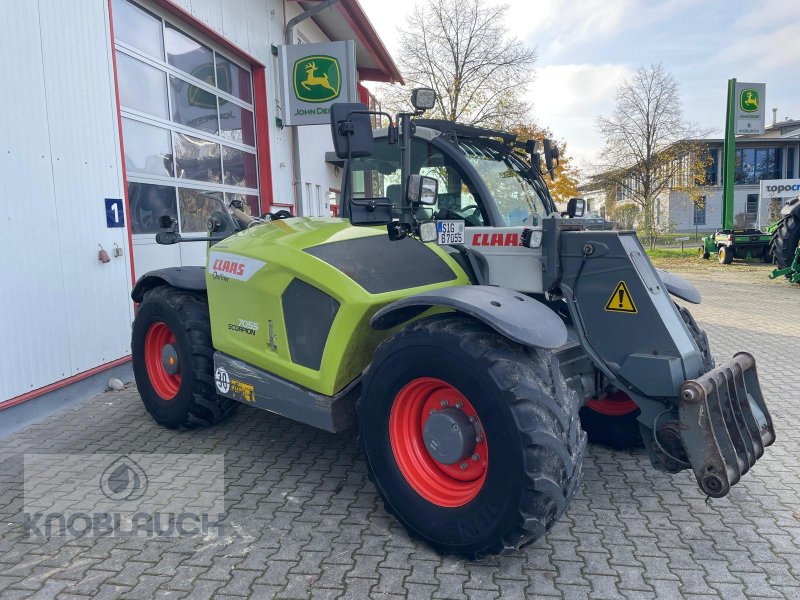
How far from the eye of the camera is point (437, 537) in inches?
112

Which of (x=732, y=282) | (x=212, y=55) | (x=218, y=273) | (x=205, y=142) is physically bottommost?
(x=732, y=282)

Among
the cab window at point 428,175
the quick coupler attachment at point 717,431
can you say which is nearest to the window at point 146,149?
the cab window at point 428,175

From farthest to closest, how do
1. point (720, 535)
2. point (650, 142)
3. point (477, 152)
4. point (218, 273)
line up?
point (650, 142)
point (477, 152)
point (218, 273)
point (720, 535)

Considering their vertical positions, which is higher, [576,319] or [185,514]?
[576,319]

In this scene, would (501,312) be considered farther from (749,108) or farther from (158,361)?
(749,108)

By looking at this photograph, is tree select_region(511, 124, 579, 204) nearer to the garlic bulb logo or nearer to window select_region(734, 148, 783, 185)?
the garlic bulb logo

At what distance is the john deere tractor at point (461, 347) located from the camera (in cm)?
268

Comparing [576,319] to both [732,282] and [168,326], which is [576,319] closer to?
[168,326]

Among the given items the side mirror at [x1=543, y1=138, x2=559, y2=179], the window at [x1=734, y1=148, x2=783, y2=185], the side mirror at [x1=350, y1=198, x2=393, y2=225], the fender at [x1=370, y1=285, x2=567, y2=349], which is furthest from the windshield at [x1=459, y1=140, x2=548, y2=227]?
the window at [x1=734, y1=148, x2=783, y2=185]

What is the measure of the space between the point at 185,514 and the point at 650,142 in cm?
2705

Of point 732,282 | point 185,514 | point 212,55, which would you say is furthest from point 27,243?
point 732,282

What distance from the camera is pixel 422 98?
356cm

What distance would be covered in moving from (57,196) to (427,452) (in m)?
4.10

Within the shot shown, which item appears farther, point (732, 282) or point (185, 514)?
point (732, 282)
